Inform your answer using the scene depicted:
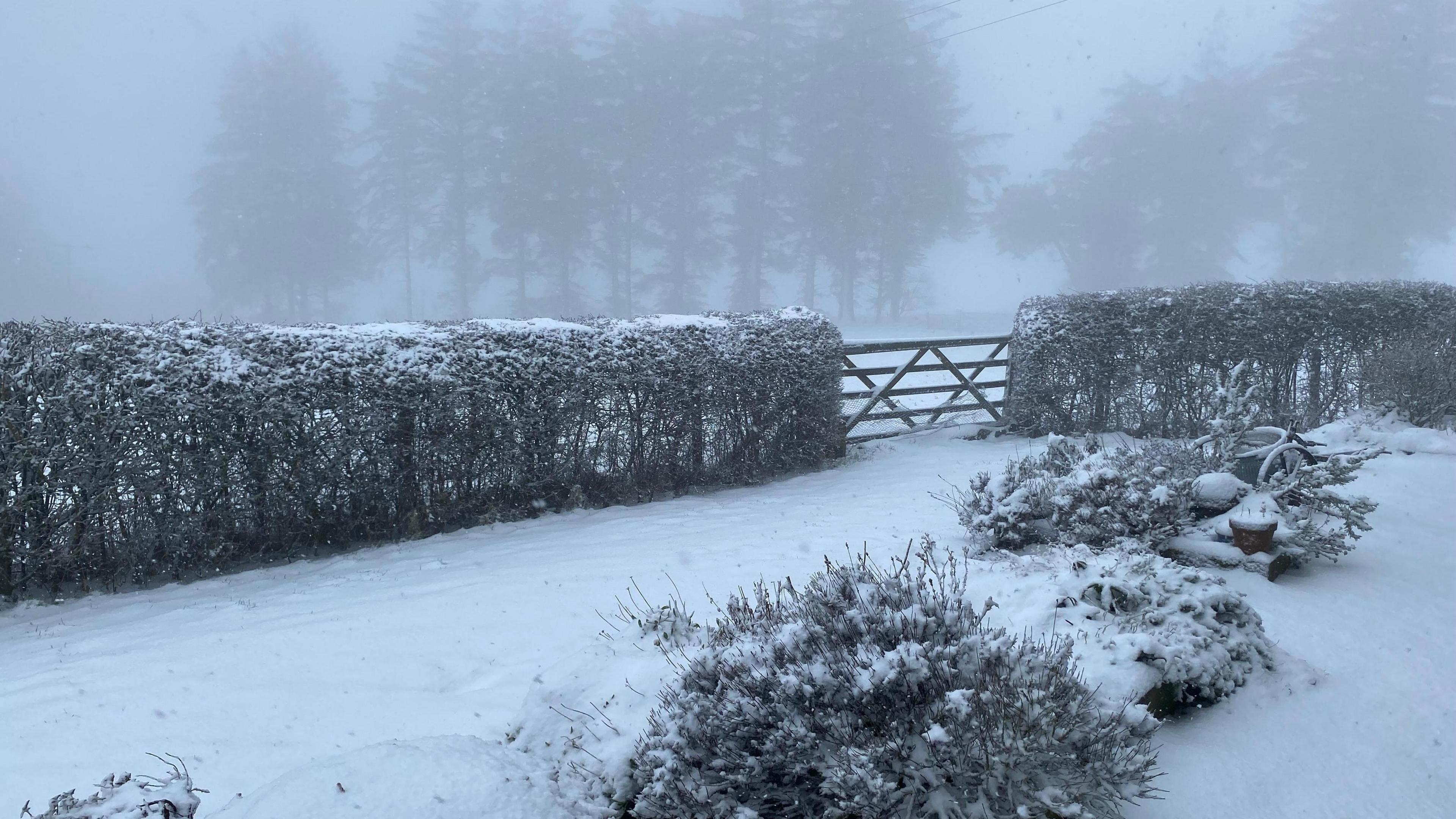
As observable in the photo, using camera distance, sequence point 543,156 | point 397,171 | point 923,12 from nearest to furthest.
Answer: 1. point 923,12
2. point 543,156
3. point 397,171

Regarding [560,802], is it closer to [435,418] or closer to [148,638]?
[148,638]

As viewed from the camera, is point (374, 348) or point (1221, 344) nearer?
point (374, 348)

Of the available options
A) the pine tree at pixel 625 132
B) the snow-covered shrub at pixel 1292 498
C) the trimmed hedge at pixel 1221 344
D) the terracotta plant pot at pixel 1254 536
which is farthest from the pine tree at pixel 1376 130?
the terracotta plant pot at pixel 1254 536

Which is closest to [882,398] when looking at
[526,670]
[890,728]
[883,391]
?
[883,391]

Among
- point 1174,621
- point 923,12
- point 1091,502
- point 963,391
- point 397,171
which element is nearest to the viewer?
point 1174,621

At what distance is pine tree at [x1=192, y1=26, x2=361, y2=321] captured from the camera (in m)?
41.0

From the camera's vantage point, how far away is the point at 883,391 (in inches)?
442

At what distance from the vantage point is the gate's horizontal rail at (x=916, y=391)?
36.3ft

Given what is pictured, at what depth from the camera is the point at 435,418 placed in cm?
696

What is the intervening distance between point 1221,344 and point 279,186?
143 feet

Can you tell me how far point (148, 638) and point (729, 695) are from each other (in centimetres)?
428

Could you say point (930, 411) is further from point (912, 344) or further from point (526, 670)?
point (526, 670)

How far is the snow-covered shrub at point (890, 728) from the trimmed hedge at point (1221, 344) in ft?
30.4

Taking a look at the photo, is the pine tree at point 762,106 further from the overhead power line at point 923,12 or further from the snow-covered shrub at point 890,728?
the snow-covered shrub at point 890,728
